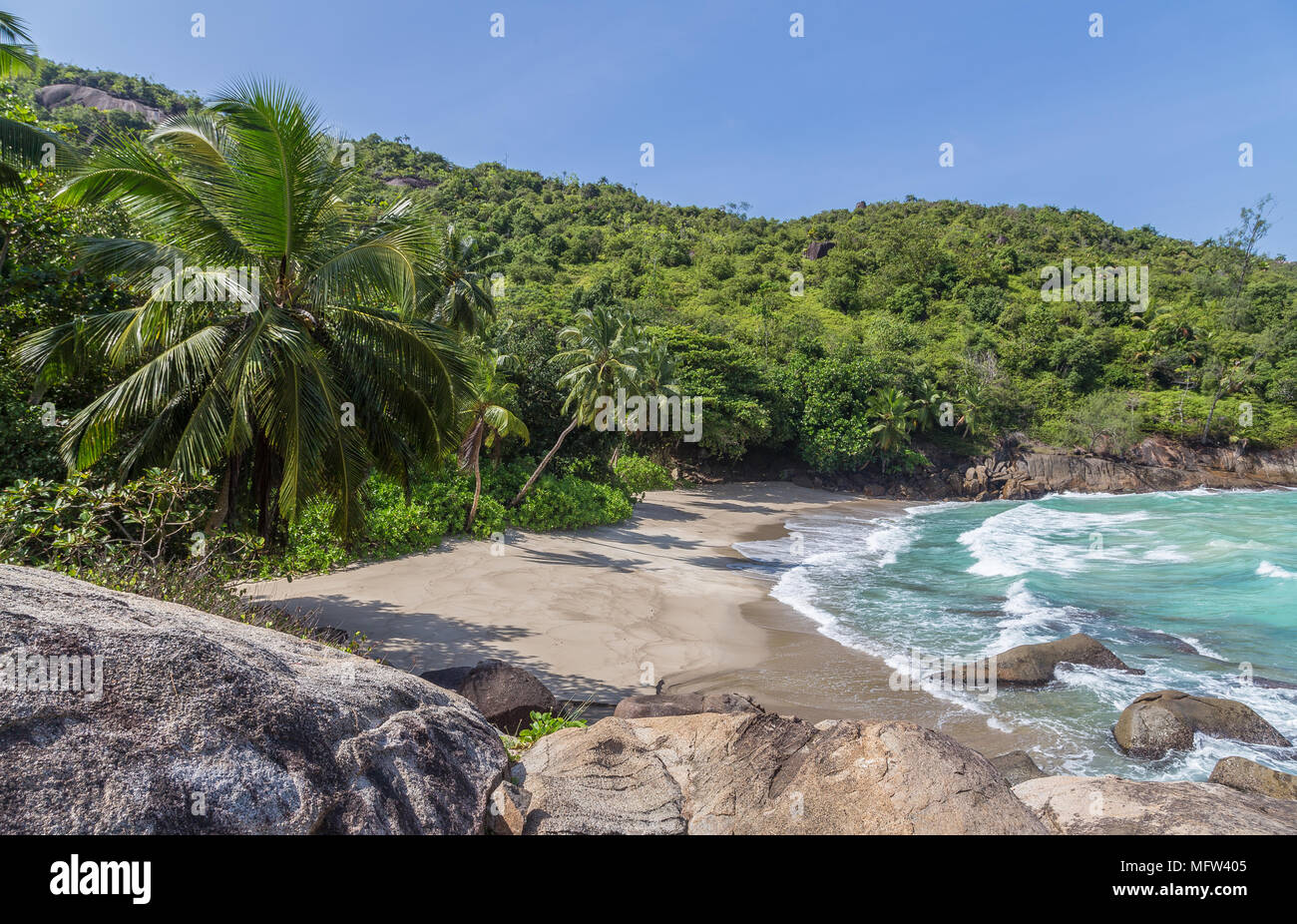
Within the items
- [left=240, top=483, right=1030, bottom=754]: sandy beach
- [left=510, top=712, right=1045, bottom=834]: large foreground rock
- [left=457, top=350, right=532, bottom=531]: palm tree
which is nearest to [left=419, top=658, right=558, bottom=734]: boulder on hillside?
[left=240, top=483, right=1030, bottom=754]: sandy beach

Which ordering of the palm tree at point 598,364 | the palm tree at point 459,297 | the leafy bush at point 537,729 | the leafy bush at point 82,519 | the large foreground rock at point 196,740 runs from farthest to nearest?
the palm tree at point 598,364
the palm tree at point 459,297
the leafy bush at point 82,519
the leafy bush at point 537,729
the large foreground rock at point 196,740

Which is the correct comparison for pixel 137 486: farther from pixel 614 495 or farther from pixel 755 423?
pixel 755 423

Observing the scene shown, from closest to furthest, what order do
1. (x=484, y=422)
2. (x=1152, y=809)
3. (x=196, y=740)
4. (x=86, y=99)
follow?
(x=196, y=740)
(x=1152, y=809)
(x=484, y=422)
(x=86, y=99)

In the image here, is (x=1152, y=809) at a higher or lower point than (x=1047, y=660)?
higher

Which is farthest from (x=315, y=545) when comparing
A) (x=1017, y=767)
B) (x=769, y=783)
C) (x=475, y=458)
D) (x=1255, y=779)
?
(x=1255, y=779)

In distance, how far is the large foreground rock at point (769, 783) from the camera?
4.19 meters

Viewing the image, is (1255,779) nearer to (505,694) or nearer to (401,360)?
(505,694)

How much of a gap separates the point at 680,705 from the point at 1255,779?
6.40 metres

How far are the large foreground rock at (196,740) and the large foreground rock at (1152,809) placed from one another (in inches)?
156

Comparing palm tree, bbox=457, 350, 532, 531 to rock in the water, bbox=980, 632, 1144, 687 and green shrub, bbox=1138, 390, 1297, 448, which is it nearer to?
rock in the water, bbox=980, 632, 1144, 687

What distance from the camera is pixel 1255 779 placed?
7.18 metres

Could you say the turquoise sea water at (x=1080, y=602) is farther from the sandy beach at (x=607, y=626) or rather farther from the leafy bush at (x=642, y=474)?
the leafy bush at (x=642, y=474)

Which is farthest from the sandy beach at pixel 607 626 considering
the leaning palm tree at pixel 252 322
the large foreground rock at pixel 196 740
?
the large foreground rock at pixel 196 740
